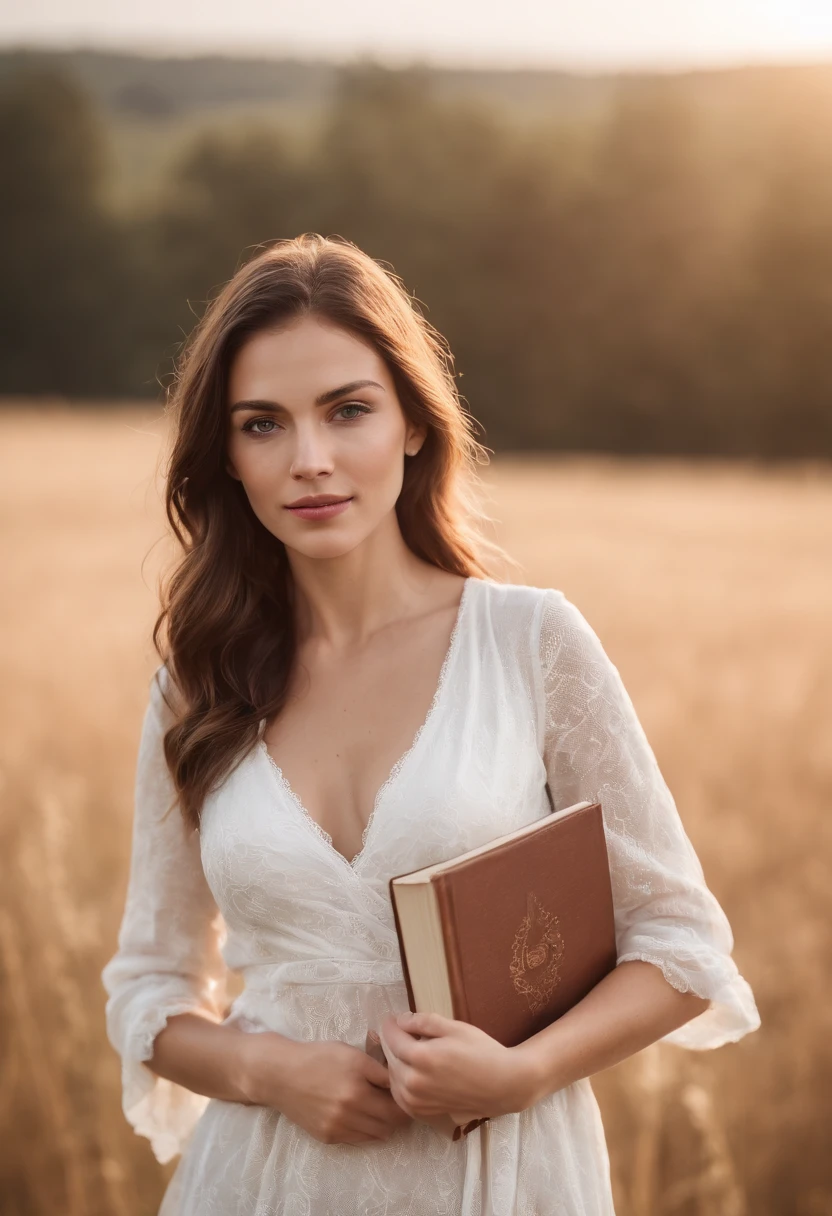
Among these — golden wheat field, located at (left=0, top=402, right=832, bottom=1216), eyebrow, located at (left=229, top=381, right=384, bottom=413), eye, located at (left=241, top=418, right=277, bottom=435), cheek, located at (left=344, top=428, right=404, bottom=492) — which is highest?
eyebrow, located at (left=229, top=381, right=384, bottom=413)

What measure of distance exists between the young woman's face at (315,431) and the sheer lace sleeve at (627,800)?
1.19 ft

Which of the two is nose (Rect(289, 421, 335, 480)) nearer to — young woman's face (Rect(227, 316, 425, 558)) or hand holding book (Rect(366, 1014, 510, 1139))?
young woman's face (Rect(227, 316, 425, 558))

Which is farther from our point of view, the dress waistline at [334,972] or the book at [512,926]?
the dress waistline at [334,972]

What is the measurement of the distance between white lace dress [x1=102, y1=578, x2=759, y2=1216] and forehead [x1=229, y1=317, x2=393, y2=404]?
1.35 ft

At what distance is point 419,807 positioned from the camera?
1650 mm

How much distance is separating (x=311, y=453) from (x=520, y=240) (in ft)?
75.3

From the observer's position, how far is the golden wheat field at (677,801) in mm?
3078

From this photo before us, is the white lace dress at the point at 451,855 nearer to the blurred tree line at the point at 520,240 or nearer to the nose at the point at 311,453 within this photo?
the nose at the point at 311,453

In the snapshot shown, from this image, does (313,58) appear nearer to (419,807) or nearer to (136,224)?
(136,224)

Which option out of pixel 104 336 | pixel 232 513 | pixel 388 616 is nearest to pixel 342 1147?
pixel 388 616

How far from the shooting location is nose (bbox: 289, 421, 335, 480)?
5.73ft

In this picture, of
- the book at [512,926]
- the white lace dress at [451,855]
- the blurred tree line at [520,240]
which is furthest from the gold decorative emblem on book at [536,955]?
the blurred tree line at [520,240]

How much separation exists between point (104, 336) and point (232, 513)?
1582 centimetres

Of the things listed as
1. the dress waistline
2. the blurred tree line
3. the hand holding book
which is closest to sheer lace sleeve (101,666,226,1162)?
the dress waistline
